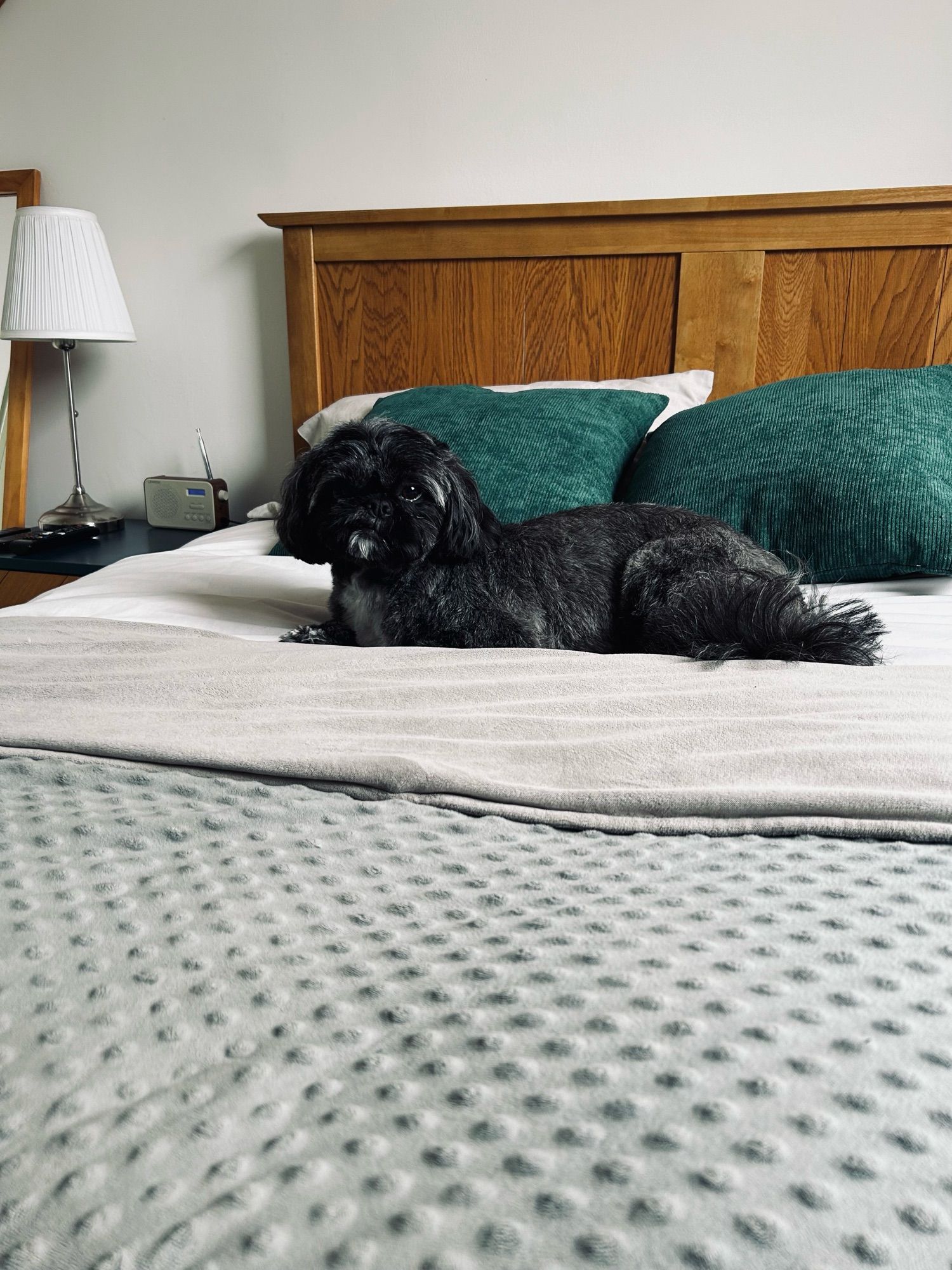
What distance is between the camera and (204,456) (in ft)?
8.73

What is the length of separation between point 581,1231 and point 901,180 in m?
2.31

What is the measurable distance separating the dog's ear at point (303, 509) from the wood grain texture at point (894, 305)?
1412 millimetres

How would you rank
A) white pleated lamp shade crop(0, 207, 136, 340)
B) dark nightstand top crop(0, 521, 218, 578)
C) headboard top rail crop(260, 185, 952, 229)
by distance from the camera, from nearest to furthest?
1. headboard top rail crop(260, 185, 952, 229)
2. dark nightstand top crop(0, 521, 218, 578)
3. white pleated lamp shade crop(0, 207, 136, 340)

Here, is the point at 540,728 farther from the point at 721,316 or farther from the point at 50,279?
the point at 50,279

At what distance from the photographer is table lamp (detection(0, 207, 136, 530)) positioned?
7.73ft

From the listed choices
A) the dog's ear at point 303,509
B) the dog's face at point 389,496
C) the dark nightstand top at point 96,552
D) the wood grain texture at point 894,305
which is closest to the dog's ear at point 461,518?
the dog's face at point 389,496

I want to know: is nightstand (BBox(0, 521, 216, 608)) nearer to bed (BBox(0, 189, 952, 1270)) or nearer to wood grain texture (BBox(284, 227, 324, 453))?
wood grain texture (BBox(284, 227, 324, 453))

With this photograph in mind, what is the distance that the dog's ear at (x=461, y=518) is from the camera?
49.6 inches

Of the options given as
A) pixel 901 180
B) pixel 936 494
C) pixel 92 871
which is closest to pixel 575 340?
pixel 901 180

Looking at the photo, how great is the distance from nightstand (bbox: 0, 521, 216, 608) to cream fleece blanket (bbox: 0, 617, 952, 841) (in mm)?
1162

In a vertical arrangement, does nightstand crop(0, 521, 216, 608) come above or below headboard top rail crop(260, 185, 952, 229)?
below

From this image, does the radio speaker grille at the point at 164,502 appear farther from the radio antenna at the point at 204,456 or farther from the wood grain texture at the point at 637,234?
the wood grain texture at the point at 637,234

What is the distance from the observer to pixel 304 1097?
0.42 metres

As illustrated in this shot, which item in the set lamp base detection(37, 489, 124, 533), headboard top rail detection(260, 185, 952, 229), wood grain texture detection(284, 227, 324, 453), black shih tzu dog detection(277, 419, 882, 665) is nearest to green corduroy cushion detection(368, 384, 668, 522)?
black shih tzu dog detection(277, 419, 882, 665)
